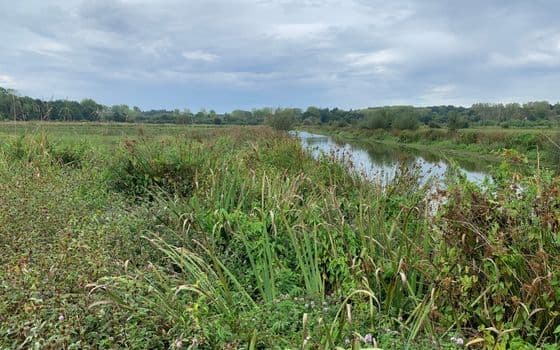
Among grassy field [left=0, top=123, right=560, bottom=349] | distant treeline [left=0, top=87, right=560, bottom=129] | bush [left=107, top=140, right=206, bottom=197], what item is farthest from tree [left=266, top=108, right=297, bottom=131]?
grassy field [left=0, top=123, right=560, bottom=349]

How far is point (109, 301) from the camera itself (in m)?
1.87

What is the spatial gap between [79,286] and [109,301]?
0.33m

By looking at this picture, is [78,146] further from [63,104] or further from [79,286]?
[79,286]

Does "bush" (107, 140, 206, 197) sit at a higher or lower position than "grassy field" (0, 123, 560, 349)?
higher

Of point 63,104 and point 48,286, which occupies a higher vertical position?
point 63,104

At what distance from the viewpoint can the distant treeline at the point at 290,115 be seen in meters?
8.15

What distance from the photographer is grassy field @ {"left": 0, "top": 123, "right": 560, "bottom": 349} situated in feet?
5.96

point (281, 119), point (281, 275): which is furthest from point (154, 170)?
point (281, 119)

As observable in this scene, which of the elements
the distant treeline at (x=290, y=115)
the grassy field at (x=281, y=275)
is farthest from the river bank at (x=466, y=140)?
the grassy field at (x=281, y=275)

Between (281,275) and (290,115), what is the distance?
96.2 feet

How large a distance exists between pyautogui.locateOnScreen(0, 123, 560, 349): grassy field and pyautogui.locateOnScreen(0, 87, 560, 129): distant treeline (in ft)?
15.8

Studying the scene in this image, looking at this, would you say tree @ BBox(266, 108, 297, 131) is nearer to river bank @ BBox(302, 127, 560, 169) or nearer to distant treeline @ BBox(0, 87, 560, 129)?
distant treeline @ BBox(0, 87, 560, 129)

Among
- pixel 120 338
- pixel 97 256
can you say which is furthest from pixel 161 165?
pixel 120 338

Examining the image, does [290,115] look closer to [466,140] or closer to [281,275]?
[466,140]
